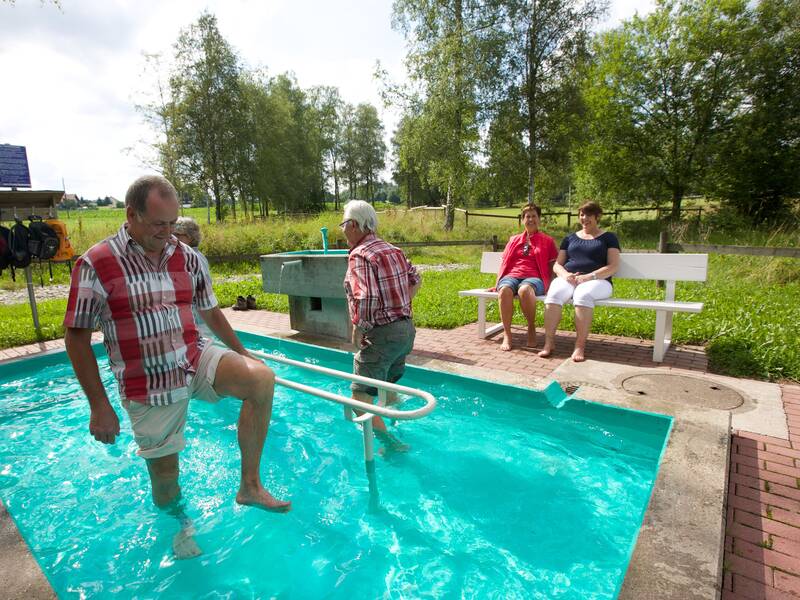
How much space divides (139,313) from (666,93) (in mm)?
25448

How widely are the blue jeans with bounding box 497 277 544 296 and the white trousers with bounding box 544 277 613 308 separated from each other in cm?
19

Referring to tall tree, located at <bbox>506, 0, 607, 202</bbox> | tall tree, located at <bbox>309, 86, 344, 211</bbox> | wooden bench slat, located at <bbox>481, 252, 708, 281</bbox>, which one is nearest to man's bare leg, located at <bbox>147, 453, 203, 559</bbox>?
wooden bench slat, located at <bbox>481, 252, 708, 281</bbox>

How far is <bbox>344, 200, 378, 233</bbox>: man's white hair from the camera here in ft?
9.66

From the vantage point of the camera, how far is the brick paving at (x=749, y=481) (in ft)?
6.17

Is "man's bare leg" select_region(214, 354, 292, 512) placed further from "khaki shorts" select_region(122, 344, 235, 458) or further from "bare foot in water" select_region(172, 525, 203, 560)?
"bare foot in water" select_region(172, 525, 203, 560)

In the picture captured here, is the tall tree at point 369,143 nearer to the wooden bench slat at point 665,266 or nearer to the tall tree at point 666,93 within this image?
the tall tree at point 666,93

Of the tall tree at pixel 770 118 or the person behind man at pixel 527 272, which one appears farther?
the tall tree at pixel 770 118

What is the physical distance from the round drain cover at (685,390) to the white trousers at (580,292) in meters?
1.07

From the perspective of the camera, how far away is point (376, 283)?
2910 millimetres

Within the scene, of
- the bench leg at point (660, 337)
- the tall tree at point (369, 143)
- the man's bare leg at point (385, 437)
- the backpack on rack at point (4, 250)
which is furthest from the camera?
the tall tree at point (369, 143)

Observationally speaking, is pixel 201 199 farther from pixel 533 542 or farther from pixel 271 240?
pixel 533 542

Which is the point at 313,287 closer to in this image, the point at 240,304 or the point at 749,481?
the point at 240,304

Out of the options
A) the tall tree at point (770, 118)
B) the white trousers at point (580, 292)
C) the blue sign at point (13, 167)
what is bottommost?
the white trousers at point (580, 292)

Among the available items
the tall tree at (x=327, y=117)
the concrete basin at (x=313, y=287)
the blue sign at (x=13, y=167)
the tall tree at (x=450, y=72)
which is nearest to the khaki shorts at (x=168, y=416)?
the concrete basin at (x=313, y=287)
